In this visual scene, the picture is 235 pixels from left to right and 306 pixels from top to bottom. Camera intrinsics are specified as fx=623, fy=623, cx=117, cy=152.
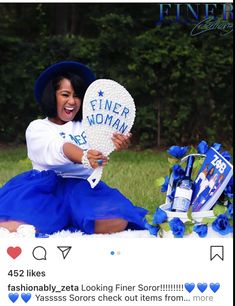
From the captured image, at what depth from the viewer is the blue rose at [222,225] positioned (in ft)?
5.23

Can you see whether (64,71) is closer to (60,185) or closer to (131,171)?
(60,185)

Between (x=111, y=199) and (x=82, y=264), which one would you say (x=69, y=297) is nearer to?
(x=82, y=264)

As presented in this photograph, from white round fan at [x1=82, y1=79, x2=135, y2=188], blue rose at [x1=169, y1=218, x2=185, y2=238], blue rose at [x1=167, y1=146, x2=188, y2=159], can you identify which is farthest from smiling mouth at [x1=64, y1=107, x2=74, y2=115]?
blue rose at [x1=169, y1=218, x2=185, y2=238]

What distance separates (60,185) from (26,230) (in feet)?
0.83

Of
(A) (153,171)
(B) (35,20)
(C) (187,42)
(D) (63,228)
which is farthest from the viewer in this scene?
(B) (35,20)

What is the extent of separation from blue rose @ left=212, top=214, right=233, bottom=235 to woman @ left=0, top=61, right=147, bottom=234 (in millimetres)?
487

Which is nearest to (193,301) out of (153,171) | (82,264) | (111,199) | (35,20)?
(82,264)

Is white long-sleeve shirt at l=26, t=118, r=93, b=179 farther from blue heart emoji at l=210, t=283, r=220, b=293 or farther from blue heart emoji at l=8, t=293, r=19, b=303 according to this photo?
blue heart emoji at l=210, t=283, r=220, b=293

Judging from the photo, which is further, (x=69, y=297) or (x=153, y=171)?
(x=153, y=171)

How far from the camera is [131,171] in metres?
3.62

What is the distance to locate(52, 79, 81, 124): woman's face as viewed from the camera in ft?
7.09

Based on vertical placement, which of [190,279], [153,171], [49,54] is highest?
[49,54]

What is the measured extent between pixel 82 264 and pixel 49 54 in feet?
11.0

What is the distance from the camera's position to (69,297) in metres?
1.48
